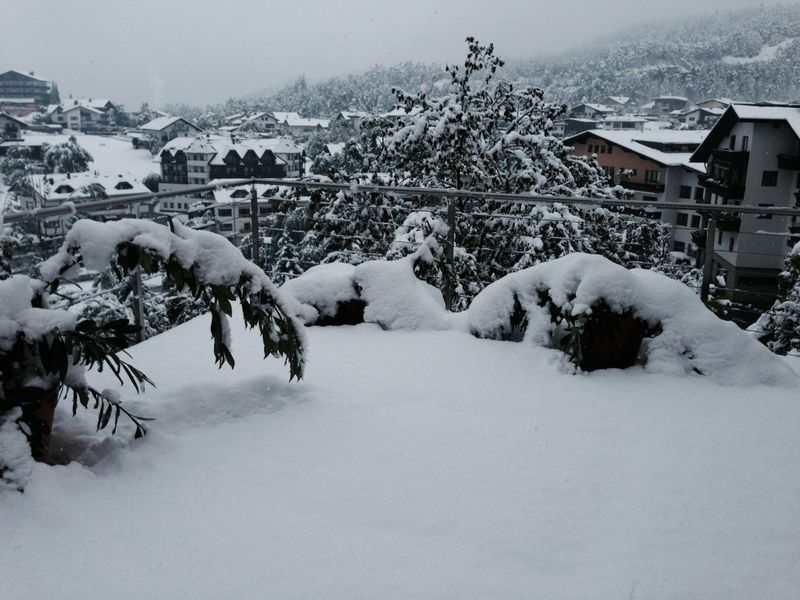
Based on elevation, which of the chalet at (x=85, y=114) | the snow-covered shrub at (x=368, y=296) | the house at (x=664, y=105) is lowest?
the snow-covered shrub at (x=368, y=296)

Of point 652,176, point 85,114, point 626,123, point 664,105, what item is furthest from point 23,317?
point 85,114

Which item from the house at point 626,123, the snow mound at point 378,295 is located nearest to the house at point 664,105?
the house at point 626,123

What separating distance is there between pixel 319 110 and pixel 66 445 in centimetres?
4829

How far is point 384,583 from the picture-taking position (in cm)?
152

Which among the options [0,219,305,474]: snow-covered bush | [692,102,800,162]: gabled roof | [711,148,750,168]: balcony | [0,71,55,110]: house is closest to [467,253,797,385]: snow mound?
[0,219,305,474]: snow-covered bush

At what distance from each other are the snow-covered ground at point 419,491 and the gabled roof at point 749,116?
1593 centimetres

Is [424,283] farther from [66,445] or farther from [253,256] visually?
[66,445]

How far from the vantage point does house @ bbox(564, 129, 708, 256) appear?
22.5 m

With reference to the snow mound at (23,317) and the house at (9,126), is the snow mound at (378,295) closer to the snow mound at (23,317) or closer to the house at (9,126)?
the snow mound at (23,317)

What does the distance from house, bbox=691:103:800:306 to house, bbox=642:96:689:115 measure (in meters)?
9.51

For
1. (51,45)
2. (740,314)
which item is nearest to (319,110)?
(51,45)

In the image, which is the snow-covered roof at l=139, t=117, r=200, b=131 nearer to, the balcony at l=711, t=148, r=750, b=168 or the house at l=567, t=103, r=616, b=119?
the house at l=567, t=103, r=616, b=119

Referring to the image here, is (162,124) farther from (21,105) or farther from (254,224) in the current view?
(254,224)

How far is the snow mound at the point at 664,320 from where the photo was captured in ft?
10.1
